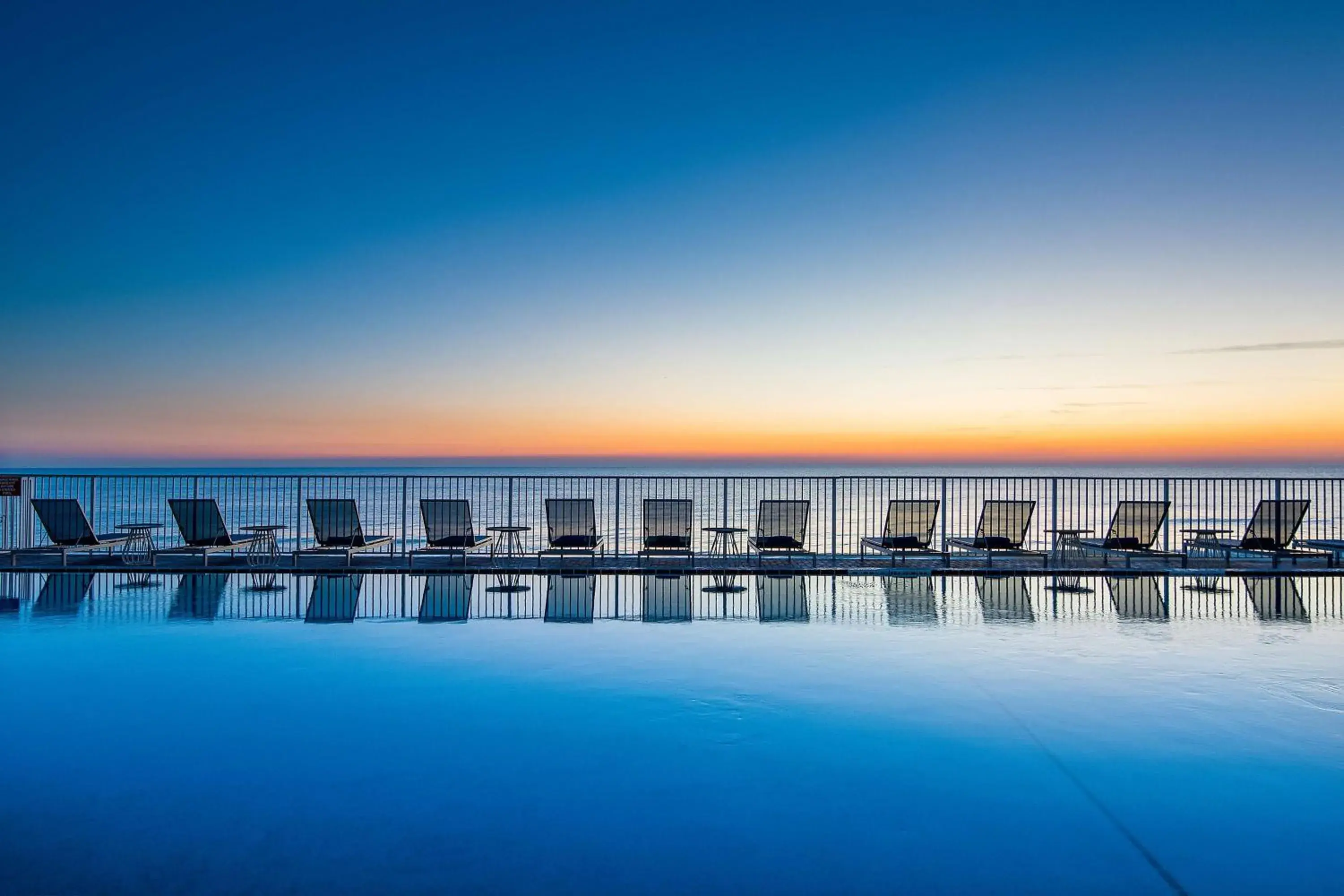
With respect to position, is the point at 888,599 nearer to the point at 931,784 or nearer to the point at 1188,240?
the point at 931,784

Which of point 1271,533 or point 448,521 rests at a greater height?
point 448,521

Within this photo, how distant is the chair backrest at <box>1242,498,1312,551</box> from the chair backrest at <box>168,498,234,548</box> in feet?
46.2

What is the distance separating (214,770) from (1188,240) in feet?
47.5

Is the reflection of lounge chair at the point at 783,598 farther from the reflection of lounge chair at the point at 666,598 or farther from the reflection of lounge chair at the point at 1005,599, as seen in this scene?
the reflection of lounge chair at the point at 1005,599

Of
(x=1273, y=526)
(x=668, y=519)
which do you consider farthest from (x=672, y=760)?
(x=1273, y=526)

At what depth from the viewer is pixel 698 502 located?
130 ft

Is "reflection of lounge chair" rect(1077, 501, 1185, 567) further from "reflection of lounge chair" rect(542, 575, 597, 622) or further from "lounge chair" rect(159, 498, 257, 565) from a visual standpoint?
"lounge chair" rect(159, 498, 257, 565)

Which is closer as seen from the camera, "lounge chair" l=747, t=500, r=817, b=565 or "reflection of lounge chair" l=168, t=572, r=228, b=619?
"reflection of lounge chair" l=168, t=572, r=228, b=619

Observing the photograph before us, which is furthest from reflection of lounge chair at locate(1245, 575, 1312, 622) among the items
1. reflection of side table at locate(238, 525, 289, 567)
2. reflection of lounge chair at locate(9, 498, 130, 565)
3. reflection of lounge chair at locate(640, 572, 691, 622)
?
reflection of lounge chair at locate(9, 498, 130, 565)

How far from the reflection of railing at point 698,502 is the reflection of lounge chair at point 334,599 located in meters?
1.36

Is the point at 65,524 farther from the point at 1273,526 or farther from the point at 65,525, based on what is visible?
the point at 1273,526

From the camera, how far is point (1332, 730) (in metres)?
4.41

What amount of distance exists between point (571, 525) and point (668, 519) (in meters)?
1.39

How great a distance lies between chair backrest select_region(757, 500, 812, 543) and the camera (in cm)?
1062
